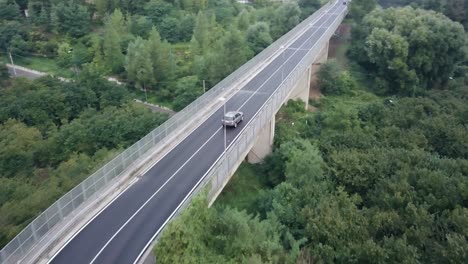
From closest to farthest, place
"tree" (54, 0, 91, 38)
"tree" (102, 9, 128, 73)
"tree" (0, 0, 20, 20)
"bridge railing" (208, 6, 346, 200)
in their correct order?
"bridge railing" (208, 6, 346, 200) < "tree" (102, 9, 128, 73) < "tree" (54, 0, 91, 38) < "tree" (0, 0, 20, 20)

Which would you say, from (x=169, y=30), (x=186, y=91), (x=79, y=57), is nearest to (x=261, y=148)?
(x=186, y=91)

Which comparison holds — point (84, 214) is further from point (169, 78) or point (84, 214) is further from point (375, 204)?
point (169, 78)

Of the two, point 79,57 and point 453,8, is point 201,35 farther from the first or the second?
point 453,8

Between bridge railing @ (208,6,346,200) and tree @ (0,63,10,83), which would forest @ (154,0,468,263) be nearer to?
bridge railing @ (208,6,346,200)

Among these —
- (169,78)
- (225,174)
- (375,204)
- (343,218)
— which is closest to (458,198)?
(375,204)

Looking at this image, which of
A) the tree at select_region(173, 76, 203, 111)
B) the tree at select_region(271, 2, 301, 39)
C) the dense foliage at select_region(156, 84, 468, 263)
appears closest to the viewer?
the dense foliage at select_region(156, 84, 468, 263)

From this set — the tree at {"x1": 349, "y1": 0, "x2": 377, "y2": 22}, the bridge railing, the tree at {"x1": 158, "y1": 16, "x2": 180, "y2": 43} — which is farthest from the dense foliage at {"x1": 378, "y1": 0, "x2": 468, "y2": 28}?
the tree at {"x1": 158, "y1": 16, "x2": 180, "y2": 43}
